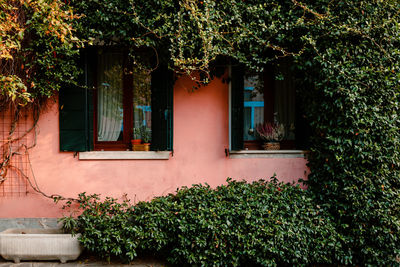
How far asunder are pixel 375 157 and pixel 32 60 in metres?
5.05

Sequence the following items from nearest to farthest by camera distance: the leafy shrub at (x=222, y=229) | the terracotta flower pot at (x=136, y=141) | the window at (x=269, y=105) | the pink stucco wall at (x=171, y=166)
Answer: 1. the leafy shrub at (x=222, y=229)
2. the pink stucco wall at (x=171, y=166)
3. the terracotta flower pot at (x=136, y=141)
4. the window at (x=269, y=105)

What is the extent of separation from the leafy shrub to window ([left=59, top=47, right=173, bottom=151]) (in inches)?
46.3

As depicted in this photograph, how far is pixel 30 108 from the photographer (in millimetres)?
4496

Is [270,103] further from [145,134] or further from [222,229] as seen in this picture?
[222,229]

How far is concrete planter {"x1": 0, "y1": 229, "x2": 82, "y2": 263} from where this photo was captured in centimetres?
372

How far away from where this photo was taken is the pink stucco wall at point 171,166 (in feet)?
14.9

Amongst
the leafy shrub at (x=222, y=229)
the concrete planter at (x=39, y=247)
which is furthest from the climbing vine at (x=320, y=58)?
the concrete planter at (x=39, y=247)

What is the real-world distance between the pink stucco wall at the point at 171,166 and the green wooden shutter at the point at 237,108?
0.18 m

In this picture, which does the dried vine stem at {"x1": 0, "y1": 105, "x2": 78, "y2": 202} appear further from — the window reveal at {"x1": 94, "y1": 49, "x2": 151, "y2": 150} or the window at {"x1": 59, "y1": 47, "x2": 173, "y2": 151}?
Result: the window reveal at {"x1": 94, "y1": 49, "x2": 151, "y2": 150}

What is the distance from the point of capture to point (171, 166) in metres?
4.70

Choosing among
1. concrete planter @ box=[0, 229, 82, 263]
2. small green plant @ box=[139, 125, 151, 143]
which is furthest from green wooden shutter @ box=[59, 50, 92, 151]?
concrete planter @ box=[0, 229, 82, 263]

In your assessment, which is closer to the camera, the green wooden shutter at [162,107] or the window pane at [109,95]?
the green wooden shutter at [162,107]

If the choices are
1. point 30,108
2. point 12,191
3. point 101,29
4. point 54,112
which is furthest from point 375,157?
point 12,191

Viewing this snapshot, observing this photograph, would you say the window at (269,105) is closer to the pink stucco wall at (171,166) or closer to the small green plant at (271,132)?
the small green plant at (271,132)
